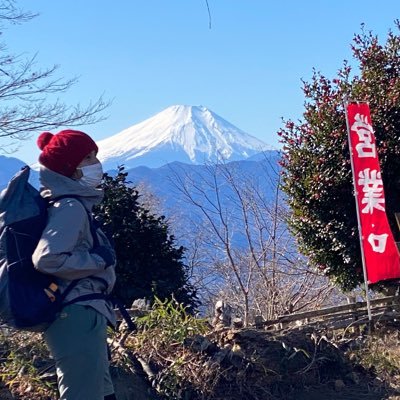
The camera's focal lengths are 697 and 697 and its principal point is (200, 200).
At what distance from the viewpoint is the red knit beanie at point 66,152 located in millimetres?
3463

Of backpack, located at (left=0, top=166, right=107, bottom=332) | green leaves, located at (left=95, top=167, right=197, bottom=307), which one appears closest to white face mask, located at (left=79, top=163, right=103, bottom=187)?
backpack, located at (left=0, top=166, right=107, bottom=332)

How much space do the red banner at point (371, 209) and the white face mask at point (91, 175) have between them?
4.09 metres

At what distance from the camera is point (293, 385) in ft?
16.7

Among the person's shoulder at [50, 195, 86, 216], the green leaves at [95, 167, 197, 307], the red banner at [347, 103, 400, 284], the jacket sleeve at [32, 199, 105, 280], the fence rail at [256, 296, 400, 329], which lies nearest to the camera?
the jacket sleeve at [32, 199, 105, 280]

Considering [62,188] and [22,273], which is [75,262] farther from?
[62,188]

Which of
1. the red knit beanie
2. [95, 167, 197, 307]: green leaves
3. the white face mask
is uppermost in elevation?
the red knit beanie

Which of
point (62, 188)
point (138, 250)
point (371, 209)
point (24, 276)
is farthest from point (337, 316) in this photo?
point (24, 276)

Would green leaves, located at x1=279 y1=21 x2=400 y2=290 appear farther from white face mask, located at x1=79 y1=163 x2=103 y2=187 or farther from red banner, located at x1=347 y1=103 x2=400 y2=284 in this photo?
white face mask, located at x1=79 y1=163 x2=103 y2=187

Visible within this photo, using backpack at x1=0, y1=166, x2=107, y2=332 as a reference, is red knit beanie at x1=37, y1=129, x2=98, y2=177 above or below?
above

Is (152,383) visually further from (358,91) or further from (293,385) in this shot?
(358,91)

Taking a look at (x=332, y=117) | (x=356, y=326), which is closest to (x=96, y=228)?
(x=356, y=326)

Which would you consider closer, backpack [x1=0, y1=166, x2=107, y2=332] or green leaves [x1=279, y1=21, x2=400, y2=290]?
backpack [x1=0, y1=166, x2=107, y2=332]

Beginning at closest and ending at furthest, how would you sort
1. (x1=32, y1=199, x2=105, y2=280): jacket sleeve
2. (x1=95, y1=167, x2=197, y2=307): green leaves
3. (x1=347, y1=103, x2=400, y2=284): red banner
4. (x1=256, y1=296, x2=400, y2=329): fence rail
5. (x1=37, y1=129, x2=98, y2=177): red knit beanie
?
(x1=32, y1=199, x2=105, y2=280): jacket sleeve, (x1=37, y1=129, x2=98, y2=177): red knit beanie, (x1=256, y1=296, x2=400, y2=329): fence rail, (x1=347, y1=103, x2=400, y2=284): red banner, (x1=95, y1=167, x2=197, y2=307): green leaves

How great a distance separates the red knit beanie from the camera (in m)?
3.46
